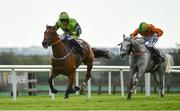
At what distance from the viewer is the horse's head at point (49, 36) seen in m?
19.7

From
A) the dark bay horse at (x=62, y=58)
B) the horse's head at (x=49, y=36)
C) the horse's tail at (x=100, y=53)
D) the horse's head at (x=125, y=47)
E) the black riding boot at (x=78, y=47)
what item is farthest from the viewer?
the horse's tail at (x=100, y=53)

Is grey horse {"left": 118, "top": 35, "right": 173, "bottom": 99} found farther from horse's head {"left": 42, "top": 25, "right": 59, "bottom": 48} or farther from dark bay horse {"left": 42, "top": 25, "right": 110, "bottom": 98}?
horse's head {"left": 42, "top": 25, "right": 59, "bottom": 48}

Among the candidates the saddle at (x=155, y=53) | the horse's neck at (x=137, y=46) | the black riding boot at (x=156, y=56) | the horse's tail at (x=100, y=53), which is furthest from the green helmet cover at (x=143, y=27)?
the horse's tail at (x=100, y=53)

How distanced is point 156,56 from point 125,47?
1429mm

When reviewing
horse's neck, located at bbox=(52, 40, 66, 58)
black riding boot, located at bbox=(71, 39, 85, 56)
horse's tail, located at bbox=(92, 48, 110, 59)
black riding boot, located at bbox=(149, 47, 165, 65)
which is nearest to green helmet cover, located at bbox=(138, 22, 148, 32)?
black riding boot, located at bbox=(149, 47, 165, 65)

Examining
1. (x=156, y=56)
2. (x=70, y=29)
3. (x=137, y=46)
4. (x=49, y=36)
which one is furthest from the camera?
(x=156, y=56)

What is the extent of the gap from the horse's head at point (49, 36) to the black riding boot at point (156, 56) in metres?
3.54

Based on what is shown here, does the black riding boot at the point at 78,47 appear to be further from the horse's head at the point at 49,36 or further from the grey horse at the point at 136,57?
the grey horse at the point at 136,57

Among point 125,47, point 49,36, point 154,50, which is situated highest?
point 49,36

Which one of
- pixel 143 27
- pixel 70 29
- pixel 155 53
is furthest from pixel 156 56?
pixel 70 29

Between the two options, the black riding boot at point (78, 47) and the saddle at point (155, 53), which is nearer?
the black riding boot at point (78, 47)

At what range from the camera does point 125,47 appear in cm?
2167

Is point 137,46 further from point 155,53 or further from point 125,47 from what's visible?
point 155,53

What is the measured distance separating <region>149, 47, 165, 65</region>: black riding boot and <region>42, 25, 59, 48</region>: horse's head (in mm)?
3541
